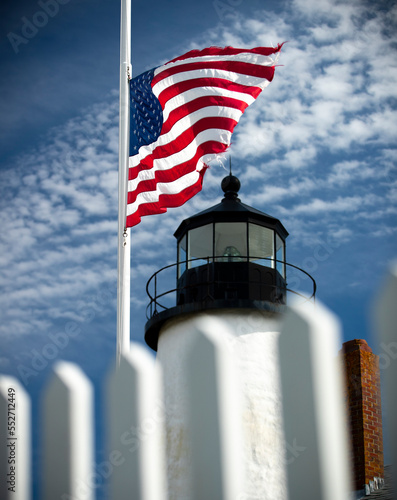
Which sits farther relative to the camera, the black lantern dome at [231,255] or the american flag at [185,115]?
the black lantern dome at [231,255]

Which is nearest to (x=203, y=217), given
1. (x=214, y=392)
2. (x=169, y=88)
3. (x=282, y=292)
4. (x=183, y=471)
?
(x=282, y=292)

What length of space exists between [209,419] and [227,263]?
10.7 metres

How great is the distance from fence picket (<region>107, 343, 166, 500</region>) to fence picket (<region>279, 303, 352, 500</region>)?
924 mm

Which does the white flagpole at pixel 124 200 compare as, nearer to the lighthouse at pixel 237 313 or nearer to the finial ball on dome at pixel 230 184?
the lighthouse at pixel 237 313

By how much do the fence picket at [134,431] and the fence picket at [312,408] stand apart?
0.92 metres

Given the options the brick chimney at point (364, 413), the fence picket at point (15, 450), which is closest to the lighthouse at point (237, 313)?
the brick chimney at point (364, 413)

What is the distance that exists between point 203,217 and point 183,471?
5.25 metres

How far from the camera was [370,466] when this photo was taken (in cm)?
1268

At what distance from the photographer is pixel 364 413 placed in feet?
42.2

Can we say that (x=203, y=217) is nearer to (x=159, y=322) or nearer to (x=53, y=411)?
(x=159, y=322)

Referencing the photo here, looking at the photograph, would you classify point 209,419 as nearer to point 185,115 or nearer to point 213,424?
point 213,424

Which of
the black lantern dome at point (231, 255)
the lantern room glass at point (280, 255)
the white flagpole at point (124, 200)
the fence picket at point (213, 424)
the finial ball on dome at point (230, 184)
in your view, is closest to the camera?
the fence picket at point (213, 424)

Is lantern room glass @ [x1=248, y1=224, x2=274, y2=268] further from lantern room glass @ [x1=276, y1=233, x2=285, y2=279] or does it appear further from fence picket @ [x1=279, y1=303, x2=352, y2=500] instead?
fence picket @ [x1=279, y1=303, x2=352, y2=500]

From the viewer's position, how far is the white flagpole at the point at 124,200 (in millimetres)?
10414
